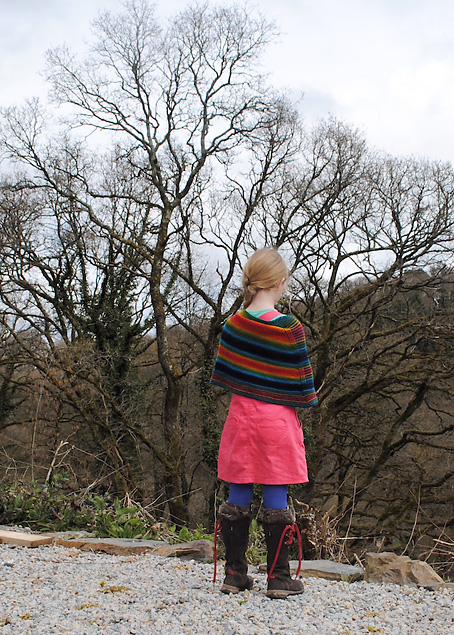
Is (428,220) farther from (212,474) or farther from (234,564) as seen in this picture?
(234,564)

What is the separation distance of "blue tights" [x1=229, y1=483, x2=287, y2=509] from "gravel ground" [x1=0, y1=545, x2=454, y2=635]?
423mm

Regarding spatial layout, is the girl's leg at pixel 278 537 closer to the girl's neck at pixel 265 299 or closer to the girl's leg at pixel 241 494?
the girl's leg at pixel 241 494

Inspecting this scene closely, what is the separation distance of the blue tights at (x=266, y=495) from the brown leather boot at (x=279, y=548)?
0.11 ft

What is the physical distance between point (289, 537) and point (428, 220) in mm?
10524

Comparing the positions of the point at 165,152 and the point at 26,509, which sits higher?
the point at 165,152

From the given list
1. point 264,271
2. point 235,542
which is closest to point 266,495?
point 235,542

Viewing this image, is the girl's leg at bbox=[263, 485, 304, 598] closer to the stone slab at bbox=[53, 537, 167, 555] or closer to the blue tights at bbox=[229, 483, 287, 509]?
the blue tights at bbox=[229, 483, 287, 509]

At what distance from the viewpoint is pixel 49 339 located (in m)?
13.3

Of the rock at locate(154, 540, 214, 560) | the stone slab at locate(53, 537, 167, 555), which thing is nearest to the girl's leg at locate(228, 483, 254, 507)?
the rock at locate(154, 540, 214, 560)

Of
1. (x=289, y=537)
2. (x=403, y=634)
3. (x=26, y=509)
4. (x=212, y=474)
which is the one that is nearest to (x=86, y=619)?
(x=289, y=537)

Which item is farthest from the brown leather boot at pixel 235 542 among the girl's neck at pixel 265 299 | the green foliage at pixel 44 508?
the green foliage at pixel 44 508

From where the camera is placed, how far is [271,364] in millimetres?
2969

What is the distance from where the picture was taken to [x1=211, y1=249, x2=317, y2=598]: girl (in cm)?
283

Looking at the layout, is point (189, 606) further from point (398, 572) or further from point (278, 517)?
point (398, 572)
